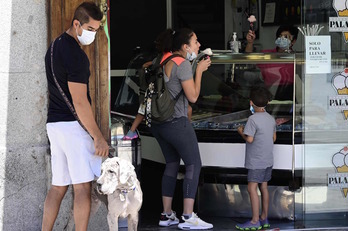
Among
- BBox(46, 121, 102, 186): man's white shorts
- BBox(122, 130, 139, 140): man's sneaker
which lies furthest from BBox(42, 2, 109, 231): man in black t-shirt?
BBox(122, 130, 139, 140): man's sneaker

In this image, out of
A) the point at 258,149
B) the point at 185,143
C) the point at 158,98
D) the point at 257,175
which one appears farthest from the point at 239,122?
the point at 158,98

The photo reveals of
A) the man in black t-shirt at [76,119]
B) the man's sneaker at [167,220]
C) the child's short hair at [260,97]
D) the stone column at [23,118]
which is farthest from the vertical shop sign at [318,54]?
the stone column at [23,118]

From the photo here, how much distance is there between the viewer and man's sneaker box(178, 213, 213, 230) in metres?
6.79

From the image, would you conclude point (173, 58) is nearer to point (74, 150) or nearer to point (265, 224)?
point (74, 150)

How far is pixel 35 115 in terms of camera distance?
6316mm

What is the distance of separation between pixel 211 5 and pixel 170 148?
17.0ft

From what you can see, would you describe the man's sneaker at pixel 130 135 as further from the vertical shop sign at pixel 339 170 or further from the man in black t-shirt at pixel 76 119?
the vertical shop sign at pixel 339 170

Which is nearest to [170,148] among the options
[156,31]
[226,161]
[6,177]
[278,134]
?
[226,161]

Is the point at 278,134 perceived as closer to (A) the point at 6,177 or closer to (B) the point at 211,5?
(A) the point at 6,177

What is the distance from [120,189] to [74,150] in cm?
49

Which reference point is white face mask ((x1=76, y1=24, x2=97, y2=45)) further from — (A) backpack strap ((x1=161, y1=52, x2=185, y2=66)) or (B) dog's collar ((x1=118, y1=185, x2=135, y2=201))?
(A) backpack strap ((x1=161, y1=52, x2=185, y2=66))

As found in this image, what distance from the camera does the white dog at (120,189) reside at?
16.7 feet

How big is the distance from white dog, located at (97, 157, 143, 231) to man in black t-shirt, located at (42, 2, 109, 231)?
9.9 inches

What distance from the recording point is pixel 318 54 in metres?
6.90
